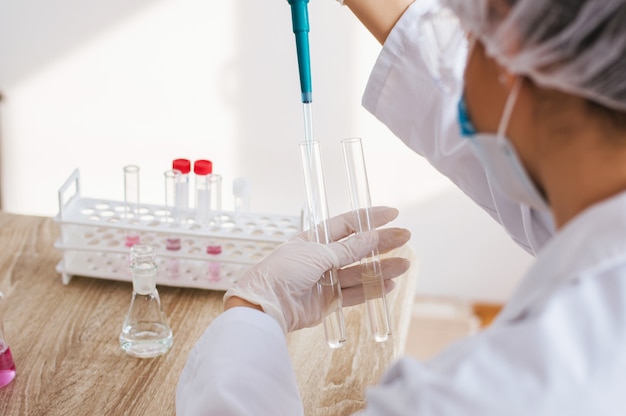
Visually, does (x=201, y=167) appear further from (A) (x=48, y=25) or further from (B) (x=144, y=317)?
(A) (x=48, y=25)

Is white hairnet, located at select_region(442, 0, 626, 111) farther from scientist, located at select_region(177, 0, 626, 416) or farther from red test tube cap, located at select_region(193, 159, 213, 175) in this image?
red test tube cap, located at select_region(193, 159, 213, 175)

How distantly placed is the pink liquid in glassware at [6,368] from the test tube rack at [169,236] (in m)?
0.32

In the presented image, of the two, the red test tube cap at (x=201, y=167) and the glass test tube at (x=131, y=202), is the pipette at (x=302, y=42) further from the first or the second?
the glass test tube at (x=131, y=202)

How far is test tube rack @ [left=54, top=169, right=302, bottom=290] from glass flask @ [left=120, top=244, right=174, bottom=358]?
0.18 metres

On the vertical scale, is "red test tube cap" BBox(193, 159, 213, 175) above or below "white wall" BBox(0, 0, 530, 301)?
below

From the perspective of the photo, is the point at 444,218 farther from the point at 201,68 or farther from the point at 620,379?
the point at 620,379

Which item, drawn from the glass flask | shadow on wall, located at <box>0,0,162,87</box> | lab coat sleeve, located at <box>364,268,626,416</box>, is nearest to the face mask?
lab coat sleeve, located at <box>364,268,626,416</box>

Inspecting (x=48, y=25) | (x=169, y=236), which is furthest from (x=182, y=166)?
(x=48, y=25)

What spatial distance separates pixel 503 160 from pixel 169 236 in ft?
3.01

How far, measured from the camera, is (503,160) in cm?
93

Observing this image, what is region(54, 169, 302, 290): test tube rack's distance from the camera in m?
1.64

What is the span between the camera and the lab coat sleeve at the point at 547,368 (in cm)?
77

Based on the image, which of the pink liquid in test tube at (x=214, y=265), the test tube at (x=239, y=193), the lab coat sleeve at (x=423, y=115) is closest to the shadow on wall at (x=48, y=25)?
the test tube at (x=239, y=193)

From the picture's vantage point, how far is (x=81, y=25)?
9.66 ft
